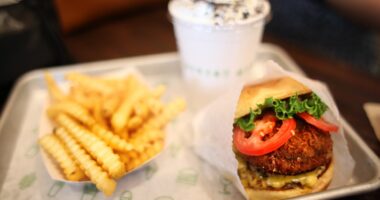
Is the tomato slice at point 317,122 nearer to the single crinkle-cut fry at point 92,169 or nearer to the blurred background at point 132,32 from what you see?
the single crinkle-cut fry at point 92,169

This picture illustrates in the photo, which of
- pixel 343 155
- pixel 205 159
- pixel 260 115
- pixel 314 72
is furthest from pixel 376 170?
pixel 314 72

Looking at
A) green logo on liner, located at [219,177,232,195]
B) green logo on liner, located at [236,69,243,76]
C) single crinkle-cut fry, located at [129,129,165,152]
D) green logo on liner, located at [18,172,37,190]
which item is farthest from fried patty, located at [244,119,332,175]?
green logo on liner, located at [18,172,37,190]

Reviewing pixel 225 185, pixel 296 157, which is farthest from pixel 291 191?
pixel 225 185

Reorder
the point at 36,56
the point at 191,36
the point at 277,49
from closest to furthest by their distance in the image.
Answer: the point at 191,36 → the point at 36,56 → the point at 277,49

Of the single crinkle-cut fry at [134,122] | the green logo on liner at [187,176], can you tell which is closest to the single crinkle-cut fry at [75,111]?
the single crinkle-cut fry at [134,122]

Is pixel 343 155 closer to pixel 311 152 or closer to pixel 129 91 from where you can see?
pixel 311 152
